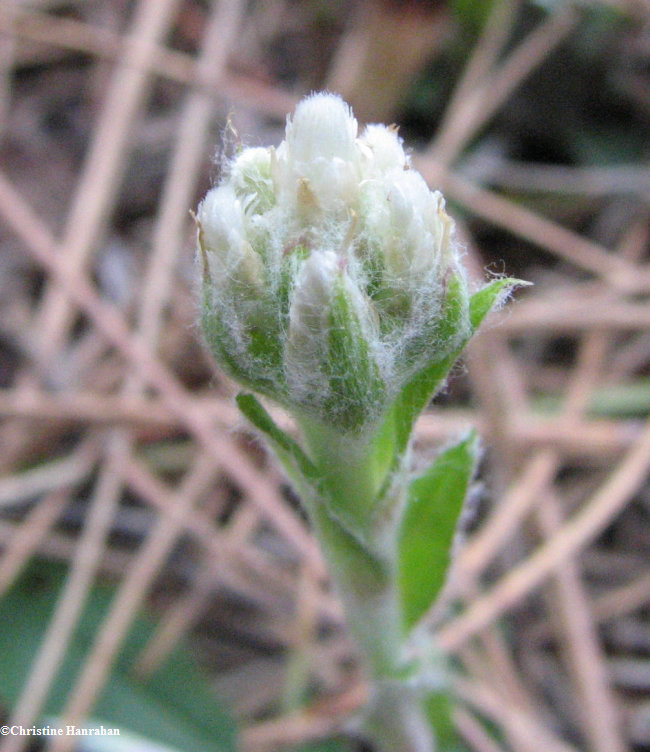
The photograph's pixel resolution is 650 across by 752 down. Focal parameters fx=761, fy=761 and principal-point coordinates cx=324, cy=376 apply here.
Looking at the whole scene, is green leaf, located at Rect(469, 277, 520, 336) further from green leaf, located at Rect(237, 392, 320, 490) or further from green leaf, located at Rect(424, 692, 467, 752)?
green leaf, located at Rect(424, 692, 467, 752)

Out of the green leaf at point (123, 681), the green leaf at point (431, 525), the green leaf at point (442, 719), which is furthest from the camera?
the green leaf at point (123, 681)

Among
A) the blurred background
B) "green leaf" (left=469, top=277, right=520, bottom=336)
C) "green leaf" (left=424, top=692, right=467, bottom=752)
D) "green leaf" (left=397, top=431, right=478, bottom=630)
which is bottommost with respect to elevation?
"green leaf" (left=424, top=692, right=467, bottom=752)

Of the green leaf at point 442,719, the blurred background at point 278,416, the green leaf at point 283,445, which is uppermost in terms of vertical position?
the blurred background at point 278,416

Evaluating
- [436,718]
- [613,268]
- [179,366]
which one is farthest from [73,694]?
[613,268]

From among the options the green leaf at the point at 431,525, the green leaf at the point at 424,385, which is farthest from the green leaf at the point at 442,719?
the green leaf at the point at 424,385

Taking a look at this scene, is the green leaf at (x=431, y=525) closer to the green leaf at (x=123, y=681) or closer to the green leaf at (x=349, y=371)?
the green leaf at (x=349, y=371)

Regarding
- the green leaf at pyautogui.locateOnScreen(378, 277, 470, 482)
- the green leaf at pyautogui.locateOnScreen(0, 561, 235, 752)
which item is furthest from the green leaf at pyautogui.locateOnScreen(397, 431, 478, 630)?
the green leaf at pyautogui.locateOnScreen(0, 561, 235, 752)

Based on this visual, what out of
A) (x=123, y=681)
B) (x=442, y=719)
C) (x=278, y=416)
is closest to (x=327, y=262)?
(x=278, y=416)
